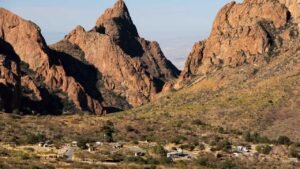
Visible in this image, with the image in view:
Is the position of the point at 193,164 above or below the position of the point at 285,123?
below

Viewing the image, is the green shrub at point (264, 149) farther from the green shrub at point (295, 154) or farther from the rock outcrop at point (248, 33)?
the rock outcrop at point (248, 33)

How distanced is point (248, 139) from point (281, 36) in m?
76.6

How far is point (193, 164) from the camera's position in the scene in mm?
60125

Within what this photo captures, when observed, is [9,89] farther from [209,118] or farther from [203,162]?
[203,162]

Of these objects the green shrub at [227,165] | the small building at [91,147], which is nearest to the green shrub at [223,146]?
the green shrub at [227,165]

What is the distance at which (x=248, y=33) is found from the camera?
15875 cm

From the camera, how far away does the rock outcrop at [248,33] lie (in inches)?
6117

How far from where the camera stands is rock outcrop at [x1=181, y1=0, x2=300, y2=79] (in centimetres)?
15538

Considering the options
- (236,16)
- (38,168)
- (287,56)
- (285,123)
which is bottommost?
(38,168)

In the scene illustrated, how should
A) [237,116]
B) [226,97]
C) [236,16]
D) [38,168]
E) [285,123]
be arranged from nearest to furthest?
[38,168]
[285,123]
[237,116]
[226,97]
[236,16]

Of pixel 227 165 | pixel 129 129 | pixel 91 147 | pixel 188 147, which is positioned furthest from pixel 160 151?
pixel 129 129

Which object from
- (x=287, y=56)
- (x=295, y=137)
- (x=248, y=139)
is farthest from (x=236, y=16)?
(x=248, y=139)

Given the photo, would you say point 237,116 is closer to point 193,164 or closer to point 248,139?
point 248,139

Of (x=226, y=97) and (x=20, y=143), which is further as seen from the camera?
(x=226, y=97)
